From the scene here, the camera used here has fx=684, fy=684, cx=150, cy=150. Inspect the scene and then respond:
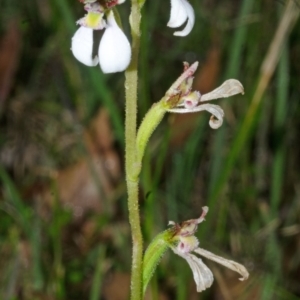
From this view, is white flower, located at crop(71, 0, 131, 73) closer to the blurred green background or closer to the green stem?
the green stem

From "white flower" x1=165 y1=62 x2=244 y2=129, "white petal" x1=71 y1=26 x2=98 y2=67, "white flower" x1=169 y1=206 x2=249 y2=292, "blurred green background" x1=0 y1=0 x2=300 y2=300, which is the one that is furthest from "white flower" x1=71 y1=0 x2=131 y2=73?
"blurred green background" x1=0 y1=0 x2=300 y2=300

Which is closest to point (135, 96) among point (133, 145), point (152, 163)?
point (133, 145)

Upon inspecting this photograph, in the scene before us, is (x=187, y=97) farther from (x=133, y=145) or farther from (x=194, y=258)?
(x=194, y=258)

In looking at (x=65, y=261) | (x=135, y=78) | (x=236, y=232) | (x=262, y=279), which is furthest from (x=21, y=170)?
(x=135, y=78)

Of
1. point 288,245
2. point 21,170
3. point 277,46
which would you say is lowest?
point 288,245

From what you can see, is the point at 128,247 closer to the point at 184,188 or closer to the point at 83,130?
the point at 184,188

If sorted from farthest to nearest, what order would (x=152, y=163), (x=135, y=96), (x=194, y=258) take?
(x=152, y=163) → (x=194, y=258) → (x=135, y=96)
